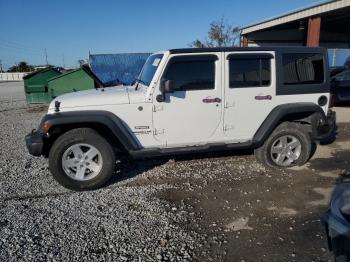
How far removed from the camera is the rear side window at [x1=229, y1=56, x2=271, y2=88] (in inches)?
202

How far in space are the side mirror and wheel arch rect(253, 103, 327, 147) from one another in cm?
165

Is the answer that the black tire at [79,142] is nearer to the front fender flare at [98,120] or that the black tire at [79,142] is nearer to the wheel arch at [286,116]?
the front fender flare at [98,120]

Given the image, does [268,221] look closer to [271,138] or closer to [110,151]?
[271,138]

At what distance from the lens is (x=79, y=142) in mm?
4676

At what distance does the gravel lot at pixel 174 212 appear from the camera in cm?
330

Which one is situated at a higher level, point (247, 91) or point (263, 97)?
point (247, 91)

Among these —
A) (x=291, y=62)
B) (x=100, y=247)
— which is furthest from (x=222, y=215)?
(x=291, y=62)

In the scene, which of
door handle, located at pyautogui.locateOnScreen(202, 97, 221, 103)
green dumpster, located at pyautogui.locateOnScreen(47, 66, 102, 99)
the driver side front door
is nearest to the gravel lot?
the driver side front door

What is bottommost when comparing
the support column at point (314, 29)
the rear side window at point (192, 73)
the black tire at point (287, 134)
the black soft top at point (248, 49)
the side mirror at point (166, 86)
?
the black tire at point (287, 134)

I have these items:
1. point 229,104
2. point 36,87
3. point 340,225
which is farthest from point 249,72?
point 36,87

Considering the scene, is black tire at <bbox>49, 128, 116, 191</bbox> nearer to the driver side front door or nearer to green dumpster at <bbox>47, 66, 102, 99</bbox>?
the driver side front door

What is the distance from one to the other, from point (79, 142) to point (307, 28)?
50.1 feet

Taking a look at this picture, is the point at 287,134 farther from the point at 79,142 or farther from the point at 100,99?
the point at 79,142

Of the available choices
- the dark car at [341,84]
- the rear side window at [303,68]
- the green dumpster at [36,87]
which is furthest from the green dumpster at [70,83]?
the dark car at [341,84]
